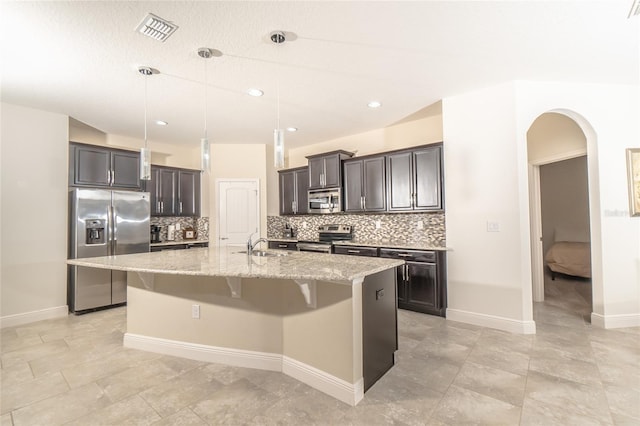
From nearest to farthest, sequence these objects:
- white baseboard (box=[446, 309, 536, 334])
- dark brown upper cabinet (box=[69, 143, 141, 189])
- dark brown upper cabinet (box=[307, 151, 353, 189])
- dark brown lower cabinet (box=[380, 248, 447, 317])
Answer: white baseboard (box=[446, 309, 536, 334]), dark brown lower cabinet (box=[380, 248, 447, 317]), dark brown upper cabinet (box=[69, 143, 141, 189]), dark brown upper cabinet (box=[307, 151, 353, 189])

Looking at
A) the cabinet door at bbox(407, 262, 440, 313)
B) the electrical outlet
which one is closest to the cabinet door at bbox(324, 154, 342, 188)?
the cabinet door at bbox(407, 262, 440, 313)

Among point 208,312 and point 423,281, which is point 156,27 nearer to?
point 208,312

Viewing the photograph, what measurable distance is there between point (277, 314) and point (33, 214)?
12.1 ft

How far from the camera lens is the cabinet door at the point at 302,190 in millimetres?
5719

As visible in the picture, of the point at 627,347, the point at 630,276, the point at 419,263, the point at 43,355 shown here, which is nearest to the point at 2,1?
the point at 43,355

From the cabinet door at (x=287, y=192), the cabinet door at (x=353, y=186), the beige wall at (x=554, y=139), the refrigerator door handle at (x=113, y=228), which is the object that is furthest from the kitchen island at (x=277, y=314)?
the beige wall at (x=554, y=139)

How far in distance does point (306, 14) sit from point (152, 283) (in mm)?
2702

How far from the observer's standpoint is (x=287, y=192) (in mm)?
6016

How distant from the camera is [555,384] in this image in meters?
2.20

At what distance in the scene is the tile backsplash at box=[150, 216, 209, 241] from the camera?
552 cm

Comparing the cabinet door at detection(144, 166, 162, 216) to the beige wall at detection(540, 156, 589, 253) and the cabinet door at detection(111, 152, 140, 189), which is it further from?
the beige wall at detection(540, 156, 589, 253)

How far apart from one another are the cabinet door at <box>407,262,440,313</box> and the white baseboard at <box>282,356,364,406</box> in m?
2.04

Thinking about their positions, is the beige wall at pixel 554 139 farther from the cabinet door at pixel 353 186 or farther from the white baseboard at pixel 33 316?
the white baseboard at pixel 33 316

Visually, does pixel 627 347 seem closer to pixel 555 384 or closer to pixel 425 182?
pixel 555 384
